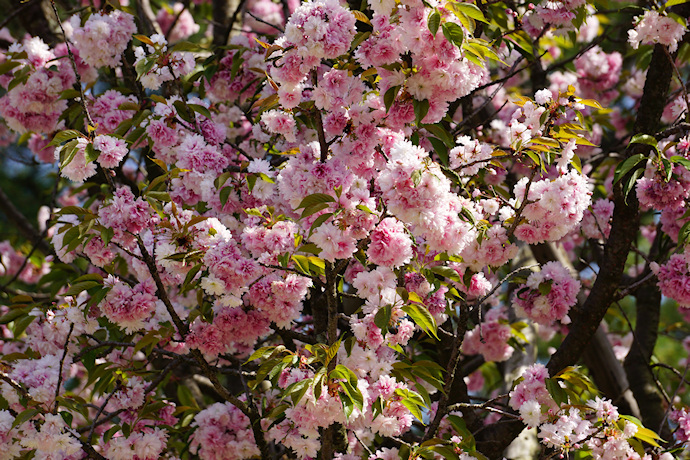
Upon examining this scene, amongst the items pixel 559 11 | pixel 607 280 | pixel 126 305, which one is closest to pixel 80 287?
pixel 126 305

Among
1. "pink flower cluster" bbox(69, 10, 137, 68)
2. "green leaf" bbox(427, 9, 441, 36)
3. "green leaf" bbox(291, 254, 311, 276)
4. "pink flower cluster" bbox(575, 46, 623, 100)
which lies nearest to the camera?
"green leaf" bbox(427, 9, 441, 36)

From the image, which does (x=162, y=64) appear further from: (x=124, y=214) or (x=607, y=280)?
(x=607, y=280)

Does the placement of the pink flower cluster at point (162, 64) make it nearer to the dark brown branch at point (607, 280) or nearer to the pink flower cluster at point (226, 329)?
the pink flower cluster at point (226, 329)

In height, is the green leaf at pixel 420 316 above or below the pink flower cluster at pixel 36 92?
below

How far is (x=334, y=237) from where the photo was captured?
68.6 inches

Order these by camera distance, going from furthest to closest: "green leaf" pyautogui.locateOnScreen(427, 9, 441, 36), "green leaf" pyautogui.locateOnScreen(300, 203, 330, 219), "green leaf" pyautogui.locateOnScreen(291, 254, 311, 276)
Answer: "green leaf" pyautogui.locateOnScreen(291, 254, 311, 276) < "green leaf" pyautogui.locateOnScreen(300, 203, 330, 219) < "green leaf" pyautogui.locateOnScreen(427, 9, 441, 36)

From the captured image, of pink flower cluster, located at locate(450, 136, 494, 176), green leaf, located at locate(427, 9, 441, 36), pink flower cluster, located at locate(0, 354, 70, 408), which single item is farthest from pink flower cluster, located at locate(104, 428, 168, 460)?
green leaf, located at locate(427, 9, 441, 36)

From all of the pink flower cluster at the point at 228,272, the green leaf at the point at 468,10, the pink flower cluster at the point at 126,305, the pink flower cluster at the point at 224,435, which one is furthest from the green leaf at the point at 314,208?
the pink flower cluster at the point at 224,435

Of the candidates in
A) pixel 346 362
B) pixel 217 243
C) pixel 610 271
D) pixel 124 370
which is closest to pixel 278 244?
pixel 217 243

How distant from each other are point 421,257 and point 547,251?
4.07 feet

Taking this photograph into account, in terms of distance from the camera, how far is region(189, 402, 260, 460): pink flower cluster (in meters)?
2.64

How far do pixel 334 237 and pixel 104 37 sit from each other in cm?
164

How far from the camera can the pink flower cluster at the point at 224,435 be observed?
2637 millimetres

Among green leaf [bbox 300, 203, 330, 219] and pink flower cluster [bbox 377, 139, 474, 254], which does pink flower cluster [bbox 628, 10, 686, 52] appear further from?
green leaf [bbox 300, 203, 330, 219]
